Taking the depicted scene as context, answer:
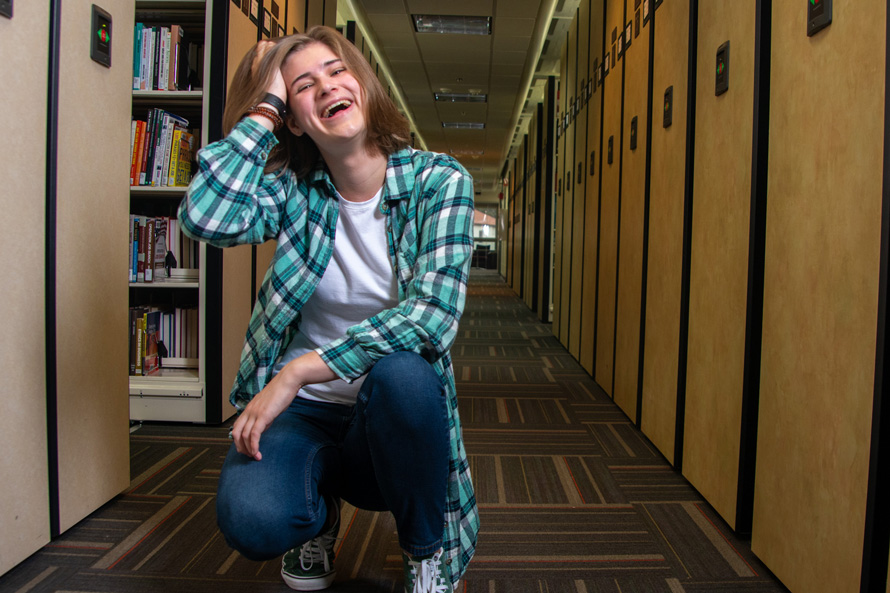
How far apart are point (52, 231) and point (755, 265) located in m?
1.64

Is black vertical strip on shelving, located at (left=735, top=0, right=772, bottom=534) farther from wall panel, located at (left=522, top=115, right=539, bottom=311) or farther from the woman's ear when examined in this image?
wall panel, located at (left=522, top=115, right=539, bottom=311)

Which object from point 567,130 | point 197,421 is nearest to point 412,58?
point 567,130

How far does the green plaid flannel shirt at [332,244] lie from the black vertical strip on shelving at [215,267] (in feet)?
4.25

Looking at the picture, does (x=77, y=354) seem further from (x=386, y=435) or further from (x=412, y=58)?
(x=412, y=58)

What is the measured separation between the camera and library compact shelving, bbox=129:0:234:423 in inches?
94.1

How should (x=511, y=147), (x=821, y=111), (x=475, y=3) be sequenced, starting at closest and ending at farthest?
(x=821, y=111), (x=475, y=3), (x=511, y=147)

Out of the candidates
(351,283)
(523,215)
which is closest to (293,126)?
(351,283)

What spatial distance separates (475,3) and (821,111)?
4458 mm

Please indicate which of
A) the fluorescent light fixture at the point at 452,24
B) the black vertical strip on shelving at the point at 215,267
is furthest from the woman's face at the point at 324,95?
the fluorescent light fixture at the point at 452,24

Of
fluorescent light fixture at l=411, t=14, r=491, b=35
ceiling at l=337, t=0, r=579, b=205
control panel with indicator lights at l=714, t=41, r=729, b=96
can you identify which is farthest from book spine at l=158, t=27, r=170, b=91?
fluorescent light fixture at l=411, t=14, r=491, b=35

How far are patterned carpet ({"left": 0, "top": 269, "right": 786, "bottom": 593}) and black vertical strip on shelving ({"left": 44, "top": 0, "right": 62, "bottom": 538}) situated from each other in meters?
0.26

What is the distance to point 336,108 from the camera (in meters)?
1.09

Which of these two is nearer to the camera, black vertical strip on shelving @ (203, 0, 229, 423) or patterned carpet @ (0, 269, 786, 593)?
patterned carpet @ (0, 269, 786, 593)

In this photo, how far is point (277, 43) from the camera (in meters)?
1.13
